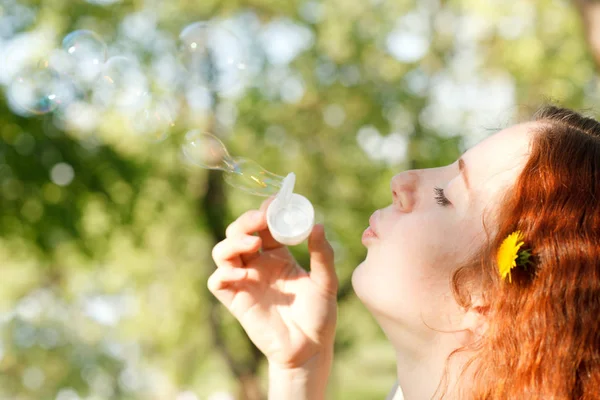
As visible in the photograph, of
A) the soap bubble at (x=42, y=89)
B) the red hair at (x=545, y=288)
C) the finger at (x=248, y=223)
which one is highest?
the red hair at (x=545, y=288)

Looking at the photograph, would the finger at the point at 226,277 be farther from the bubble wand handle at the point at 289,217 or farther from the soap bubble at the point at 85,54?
the soap bubble at the point at 85,54

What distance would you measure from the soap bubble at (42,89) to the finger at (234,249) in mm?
1433

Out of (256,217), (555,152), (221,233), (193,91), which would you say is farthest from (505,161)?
(221,233)

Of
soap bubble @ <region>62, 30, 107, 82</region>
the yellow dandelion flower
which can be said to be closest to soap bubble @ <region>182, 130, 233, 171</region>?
soap bubble @ <region>62, 30, 107, 82</region>

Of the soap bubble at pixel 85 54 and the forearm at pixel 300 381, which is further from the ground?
the soap bubble at pixel 85 54

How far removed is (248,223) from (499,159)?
2.15 feet

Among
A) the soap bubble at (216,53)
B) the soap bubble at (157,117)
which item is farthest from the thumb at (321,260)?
the soap bubble at (216,53)

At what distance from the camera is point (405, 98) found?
1055 centimetres

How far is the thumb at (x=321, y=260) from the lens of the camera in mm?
1851

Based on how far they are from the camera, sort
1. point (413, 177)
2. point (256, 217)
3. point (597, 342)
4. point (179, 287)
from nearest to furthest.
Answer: point (597, 342)
point (413, 177)
point (256, 217)
point (179, 287)

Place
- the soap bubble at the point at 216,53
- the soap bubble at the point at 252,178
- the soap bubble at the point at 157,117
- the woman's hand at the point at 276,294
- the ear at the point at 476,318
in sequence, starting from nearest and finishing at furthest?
the ear at the point at 476,318
the woman's hand at the point at 276,294
the soap bubble at the point at 252,178
the soap bubble at the point at 157,117
the soap bubble at the point at 216,53

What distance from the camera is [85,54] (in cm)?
291

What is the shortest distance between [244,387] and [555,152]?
29.6ft

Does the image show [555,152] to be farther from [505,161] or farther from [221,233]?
[221,233]
